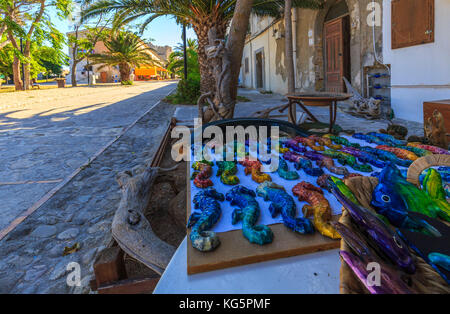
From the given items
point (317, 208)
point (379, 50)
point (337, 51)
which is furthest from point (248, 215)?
point (337, 51)

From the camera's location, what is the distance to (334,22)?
9.51 metres

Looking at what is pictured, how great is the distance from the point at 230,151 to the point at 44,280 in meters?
1.74

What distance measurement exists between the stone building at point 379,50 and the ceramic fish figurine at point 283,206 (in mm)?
4734

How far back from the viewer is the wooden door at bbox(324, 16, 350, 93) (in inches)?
364

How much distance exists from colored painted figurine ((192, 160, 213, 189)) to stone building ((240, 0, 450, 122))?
4.68 metres

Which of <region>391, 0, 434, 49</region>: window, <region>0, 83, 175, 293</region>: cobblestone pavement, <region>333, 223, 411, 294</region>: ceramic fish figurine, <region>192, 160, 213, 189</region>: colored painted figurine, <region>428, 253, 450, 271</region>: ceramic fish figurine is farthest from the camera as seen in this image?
<region>391, 0, 434, 49</region>: window

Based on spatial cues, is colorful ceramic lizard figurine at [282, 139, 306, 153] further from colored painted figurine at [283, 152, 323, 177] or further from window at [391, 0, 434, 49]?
window at [391, 0, 434, 49]

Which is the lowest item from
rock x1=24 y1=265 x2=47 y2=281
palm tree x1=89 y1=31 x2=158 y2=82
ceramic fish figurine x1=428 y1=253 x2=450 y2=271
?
rock x1=24 y1=265 x2=47 y2=281

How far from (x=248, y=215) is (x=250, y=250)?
0.83 feet

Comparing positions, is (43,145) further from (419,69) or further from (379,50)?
(379,50)

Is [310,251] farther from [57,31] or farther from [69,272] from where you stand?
[57,31]

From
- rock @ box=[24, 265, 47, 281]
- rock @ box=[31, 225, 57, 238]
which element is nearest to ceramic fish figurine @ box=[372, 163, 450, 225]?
rock @ box=[24, 265, 47, 281]

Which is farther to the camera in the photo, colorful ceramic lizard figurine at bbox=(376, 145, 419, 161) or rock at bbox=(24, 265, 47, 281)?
colorful ceramic lizard figurine at bbox=(376, 145, 419, 161)
